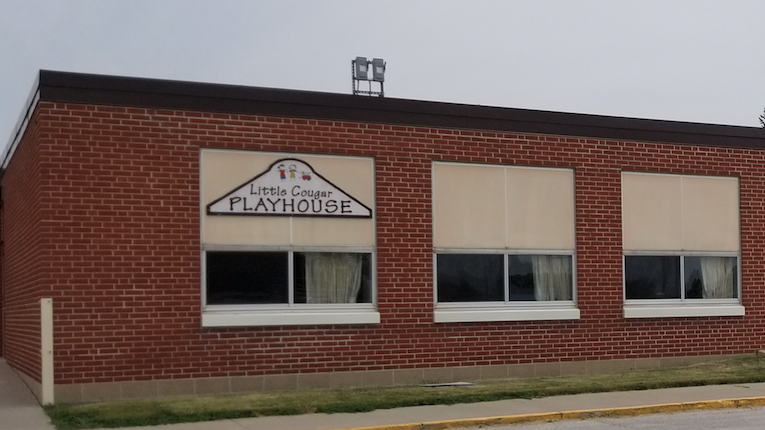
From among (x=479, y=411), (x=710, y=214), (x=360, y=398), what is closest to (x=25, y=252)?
(x=360, y=398)

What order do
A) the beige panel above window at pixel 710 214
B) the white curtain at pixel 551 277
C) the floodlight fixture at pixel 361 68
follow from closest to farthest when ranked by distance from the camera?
1. the white curtain at pixel 551 277
2. the beige panel above window at pixel 710 214
3. the floodlight fixture at pixel 361 68

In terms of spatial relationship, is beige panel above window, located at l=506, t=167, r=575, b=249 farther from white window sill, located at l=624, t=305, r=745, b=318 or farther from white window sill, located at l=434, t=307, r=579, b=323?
white window sill, located at l=624, t=305, r=745, b=318

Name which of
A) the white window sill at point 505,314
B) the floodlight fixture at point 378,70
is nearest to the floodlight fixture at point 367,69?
the floodlight fixture at point 378,70

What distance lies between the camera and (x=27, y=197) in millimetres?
14938

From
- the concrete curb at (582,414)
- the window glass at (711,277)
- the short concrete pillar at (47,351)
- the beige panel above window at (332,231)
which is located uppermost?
the beige panel above window at (332,231)

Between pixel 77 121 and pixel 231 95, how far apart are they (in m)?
2.29

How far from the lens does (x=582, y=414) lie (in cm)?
1282

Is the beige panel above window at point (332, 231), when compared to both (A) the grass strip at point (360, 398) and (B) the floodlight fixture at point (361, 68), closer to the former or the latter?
(A) the grass strip at point (360, 398)

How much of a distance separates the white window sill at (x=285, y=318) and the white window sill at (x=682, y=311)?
5.10 m

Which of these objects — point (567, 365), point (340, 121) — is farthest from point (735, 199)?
point (340, 121)

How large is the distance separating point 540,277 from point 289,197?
192 inches

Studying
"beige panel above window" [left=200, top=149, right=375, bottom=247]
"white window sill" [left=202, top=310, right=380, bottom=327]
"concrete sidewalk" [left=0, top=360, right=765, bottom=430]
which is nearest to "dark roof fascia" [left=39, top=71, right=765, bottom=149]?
"beige panel above window" [left=200, top=149, right=375, bottom=247]

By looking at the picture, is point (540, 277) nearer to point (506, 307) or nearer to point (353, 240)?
point (506, 307)

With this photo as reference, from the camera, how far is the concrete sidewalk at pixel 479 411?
11.7 m
